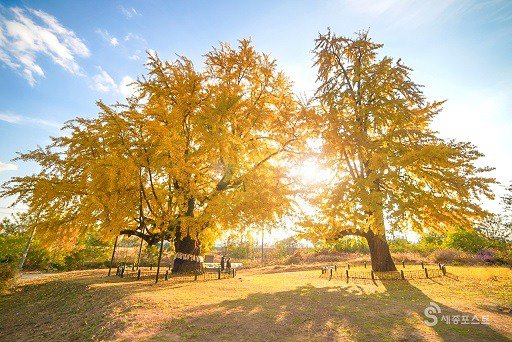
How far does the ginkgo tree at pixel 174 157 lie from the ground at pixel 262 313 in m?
3.05

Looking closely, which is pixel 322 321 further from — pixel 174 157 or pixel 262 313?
pixel 174 157

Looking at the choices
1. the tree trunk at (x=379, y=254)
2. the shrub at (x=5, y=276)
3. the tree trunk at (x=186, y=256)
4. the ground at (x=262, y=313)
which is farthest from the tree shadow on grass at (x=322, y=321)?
the shrub at (x=5, y=276)

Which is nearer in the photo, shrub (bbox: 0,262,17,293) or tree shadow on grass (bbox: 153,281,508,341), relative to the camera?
tree shadow on grass (bbox: 153,281,508,341)

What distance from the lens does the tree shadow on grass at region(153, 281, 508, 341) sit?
5.59 m

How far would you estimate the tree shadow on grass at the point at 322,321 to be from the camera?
220 inches

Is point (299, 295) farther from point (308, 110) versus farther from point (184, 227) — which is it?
point (308, 110)

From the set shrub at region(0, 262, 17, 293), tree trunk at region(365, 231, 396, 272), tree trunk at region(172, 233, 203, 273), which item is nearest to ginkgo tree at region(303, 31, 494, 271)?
tree trunk at region(365, 231, 396, 272)

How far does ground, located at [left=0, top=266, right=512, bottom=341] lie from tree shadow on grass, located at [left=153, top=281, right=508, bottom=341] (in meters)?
0.02

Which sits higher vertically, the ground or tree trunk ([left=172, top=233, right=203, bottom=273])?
tree trunk ([left=172, top=233, right=203, bottom=273])

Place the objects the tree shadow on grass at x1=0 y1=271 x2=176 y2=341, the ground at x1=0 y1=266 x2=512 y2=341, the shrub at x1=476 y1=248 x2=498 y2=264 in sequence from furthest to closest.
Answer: the shrub at x1=476 y1=248 x2=498 y2=264 < the tree shadow on grass at x1=0 y1=271 x2=176 y2=341 < the ground at x1=0 y1=266 x2=512 y2=341

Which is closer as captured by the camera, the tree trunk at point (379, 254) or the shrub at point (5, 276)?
the shrub at point (5, 276)

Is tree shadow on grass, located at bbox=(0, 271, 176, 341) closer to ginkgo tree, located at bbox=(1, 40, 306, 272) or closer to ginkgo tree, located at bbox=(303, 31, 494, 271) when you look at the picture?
ginkgo tree, located at bbox=(1, 40, 306, 272)

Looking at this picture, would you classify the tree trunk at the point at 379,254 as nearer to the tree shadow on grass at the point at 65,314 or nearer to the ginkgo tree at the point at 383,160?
the ginkgo tree at the point at 383,160

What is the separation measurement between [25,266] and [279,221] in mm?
29071
